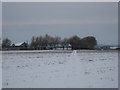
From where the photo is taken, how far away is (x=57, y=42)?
12925cm

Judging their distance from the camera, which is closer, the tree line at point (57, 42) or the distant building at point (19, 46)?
the distant building at point (19, 46)

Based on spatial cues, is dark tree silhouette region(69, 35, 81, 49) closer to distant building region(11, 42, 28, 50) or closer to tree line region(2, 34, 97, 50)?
tree line region(2, 34, 97, 50)

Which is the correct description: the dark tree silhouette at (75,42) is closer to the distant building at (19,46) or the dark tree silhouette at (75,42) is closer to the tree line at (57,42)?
the tree line at (57,42)

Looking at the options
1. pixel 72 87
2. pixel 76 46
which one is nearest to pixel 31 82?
pixel 72 87

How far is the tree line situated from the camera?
343ft

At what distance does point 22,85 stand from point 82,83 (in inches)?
111

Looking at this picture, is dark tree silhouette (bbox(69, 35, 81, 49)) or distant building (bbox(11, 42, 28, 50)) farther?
dark tree silhouette (bbox(69, 35, 81, 49))

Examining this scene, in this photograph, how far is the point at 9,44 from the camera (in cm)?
10919

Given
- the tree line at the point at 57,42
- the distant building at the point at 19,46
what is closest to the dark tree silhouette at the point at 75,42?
the tree line at the point at 57,42

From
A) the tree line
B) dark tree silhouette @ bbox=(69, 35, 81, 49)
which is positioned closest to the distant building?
the tree line

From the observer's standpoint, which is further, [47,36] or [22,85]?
[47,36]

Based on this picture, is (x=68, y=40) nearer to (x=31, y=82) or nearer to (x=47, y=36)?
(x=47, y=36)

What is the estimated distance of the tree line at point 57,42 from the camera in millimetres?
104438

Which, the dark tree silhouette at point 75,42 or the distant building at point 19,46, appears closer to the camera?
the distant building at point 19,46
